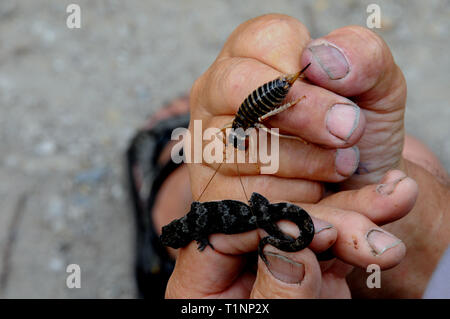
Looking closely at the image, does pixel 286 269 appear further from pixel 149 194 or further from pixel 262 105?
pixel 149 194

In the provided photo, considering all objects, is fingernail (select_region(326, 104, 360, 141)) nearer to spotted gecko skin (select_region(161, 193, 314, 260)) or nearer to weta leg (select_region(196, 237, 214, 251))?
spotted gecko skin (select_region(161, 193, 314, 260))

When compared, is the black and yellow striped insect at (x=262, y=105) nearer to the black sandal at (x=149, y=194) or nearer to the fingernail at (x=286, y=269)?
the fingernail at (x=286, y=269)

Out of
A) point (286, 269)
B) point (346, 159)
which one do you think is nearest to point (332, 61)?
point (346, 159)

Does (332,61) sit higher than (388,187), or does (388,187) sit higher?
(332,61)

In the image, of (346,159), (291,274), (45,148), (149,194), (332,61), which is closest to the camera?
→ (291,274)

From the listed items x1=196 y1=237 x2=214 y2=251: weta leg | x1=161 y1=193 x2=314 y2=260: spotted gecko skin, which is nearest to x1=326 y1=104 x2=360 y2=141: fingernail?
x1=161 y1=193 x2=314 y2=260: spotted gecko skin

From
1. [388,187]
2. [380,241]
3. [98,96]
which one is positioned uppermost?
[98,96]
